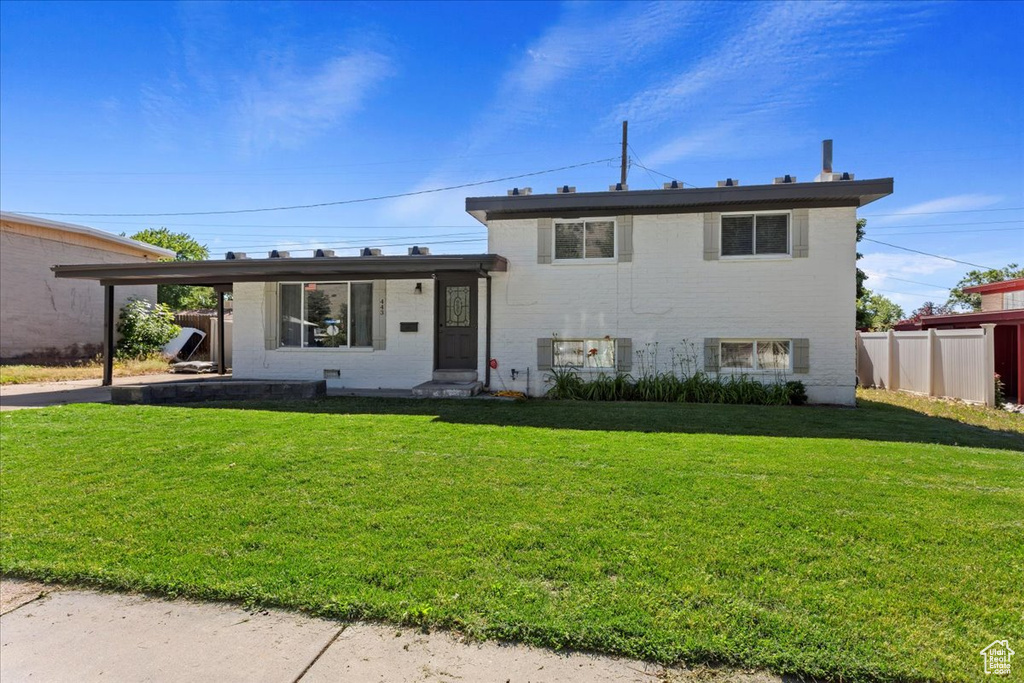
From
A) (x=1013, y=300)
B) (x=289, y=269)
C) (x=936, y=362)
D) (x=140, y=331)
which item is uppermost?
(x=1013, y=300)

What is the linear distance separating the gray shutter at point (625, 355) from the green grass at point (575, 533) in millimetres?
4437

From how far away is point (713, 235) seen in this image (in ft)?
35.6

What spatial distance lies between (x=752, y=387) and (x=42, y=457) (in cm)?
1073

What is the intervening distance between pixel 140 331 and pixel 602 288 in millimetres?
15739

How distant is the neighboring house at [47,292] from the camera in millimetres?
16283

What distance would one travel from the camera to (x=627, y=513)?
159 inches

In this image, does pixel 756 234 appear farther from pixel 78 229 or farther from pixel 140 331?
pixel 78 229

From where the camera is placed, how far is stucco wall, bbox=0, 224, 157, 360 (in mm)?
16281

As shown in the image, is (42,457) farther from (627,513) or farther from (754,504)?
(754,504)

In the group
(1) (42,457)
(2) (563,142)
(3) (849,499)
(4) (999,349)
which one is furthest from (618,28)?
(4) (999,349)

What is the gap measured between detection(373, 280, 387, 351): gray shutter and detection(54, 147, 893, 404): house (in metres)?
0.03

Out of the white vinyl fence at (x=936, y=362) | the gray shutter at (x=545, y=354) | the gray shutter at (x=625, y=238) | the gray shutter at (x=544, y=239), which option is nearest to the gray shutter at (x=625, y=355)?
the gray shutter at (x=545, y=354)

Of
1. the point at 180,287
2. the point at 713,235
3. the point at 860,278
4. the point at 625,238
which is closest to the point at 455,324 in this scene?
the point at 625,238

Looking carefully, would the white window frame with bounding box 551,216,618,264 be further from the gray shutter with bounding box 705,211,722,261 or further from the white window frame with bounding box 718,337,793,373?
the white window frame with bounding box 718,337,793,373
